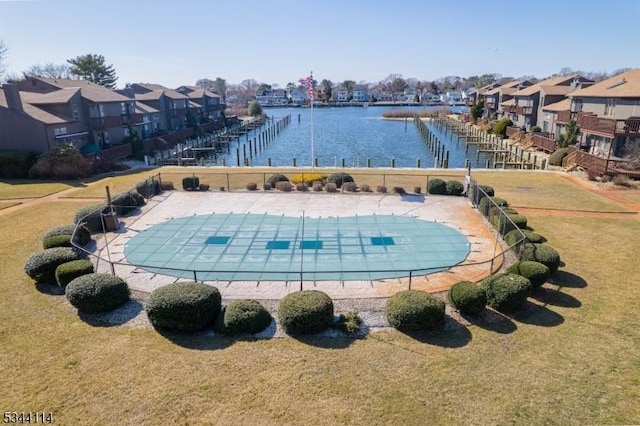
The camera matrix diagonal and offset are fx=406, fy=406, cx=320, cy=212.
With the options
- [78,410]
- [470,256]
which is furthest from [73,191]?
[470,256]

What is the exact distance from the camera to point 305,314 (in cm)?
1224

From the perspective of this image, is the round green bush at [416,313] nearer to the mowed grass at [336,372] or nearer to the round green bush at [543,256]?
the mowed grass at [336,372]

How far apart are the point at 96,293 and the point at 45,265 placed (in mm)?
3797

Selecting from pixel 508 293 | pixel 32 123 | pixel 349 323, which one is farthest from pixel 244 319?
pixel 32 123

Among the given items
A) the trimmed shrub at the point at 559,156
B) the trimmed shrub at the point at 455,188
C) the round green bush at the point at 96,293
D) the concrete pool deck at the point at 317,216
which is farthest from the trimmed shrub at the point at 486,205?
the trimmed shrub at the point at 559,156

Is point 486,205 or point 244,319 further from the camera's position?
point 486,205

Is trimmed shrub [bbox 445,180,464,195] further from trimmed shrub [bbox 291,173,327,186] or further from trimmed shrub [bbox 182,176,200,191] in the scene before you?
trimmed shrub [bbox 182,176,200,191]

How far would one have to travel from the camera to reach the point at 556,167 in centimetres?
4184

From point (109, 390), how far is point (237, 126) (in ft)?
293

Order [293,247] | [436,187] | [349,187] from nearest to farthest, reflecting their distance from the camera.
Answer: [293,247], [436,187], [349,187]

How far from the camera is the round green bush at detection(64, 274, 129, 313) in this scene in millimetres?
13359

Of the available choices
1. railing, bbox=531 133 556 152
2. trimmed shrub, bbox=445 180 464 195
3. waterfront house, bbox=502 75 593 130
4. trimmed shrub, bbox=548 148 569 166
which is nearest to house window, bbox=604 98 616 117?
trimmed shrub, bbox=548 148 569 166

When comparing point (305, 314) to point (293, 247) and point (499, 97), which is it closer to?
point (293, 247)

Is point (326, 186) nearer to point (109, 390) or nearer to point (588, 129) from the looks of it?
point (109, 390)
